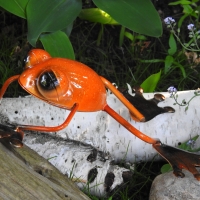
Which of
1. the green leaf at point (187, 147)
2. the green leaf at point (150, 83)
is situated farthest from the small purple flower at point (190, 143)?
the green leaf at point (150, 83)

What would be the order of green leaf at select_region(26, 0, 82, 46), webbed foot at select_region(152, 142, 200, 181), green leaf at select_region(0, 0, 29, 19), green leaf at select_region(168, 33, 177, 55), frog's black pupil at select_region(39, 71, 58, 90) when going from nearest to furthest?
1. frog's black pupil at select_region(39, 71, 58, 90)
2. webbed foot at select_region(152, 142, 200, 181)
3. green leaf at select_region(26, 0, 82, 46)
4. green leaf at select_region(0, 0, 29, 19)
5. green leaf at select_region(168, 33, 177, 55)

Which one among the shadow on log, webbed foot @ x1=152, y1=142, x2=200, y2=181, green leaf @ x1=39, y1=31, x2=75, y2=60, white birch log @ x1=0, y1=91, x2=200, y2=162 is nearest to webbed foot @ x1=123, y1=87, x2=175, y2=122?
white birch log @ x1=0, y1=91, x2=200, y2=162

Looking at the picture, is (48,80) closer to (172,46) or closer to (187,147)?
(187,147)

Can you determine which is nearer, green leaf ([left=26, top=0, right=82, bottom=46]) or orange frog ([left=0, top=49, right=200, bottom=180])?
orange frog ([left=0, top=49, right=200, bottom=180])

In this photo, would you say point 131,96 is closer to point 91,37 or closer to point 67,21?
point 67,21

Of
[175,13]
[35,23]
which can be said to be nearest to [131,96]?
[35,23]

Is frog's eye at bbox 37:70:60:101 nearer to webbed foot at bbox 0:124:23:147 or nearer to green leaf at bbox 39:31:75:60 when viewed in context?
webbed foot at bbox 0:124:23:147
